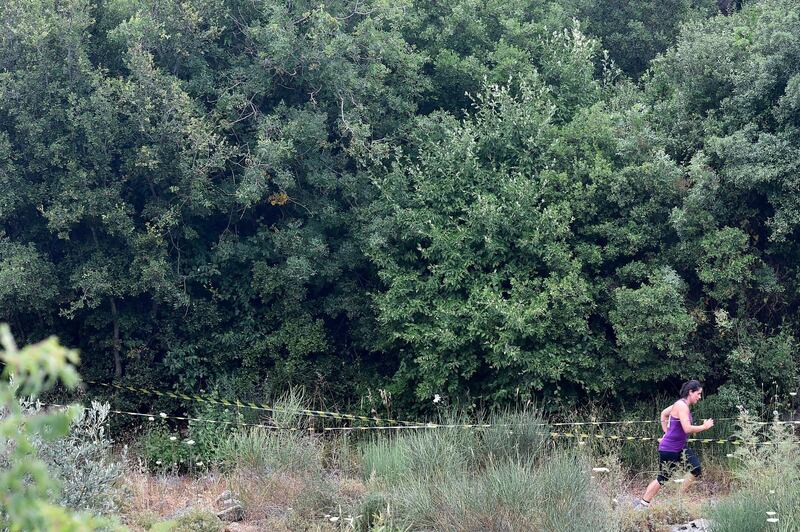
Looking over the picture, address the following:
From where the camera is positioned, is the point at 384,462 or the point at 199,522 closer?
Answer: the point at 199,522

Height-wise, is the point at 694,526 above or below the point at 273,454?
below

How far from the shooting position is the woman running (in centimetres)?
859

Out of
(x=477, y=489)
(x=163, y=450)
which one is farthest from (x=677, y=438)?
(x=163, y=450)

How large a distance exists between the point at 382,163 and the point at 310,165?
1311 mm

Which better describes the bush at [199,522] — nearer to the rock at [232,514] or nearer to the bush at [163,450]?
the rock at [232,514]

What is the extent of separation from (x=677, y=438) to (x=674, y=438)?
29 millimetres

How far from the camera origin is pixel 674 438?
877cm

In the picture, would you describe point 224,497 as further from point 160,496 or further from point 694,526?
point 694,526

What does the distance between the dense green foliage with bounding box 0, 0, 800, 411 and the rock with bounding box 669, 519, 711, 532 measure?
3896 mm

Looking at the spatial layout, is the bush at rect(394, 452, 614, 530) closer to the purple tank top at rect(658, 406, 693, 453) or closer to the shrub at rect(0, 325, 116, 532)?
the purple tank top at rect(658, 406, 693, 453)

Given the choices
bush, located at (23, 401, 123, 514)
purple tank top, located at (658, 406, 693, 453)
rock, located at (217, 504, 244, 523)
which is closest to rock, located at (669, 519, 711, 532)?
purple tank top, located at (658, 406, 693, 453)

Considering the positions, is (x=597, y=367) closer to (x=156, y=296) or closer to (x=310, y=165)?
(x=310, y=165)

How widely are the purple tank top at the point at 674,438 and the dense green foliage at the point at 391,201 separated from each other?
9.17 ft

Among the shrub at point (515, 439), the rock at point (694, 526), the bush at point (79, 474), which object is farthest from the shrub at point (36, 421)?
the shrub at point (515, 439)
